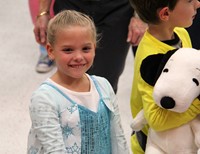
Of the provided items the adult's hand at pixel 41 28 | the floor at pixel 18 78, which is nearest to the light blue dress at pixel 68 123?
the adult's hand at pixel 41 28

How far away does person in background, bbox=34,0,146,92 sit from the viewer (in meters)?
1.73

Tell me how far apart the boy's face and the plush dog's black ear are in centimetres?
14

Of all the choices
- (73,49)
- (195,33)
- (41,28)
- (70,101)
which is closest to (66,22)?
(73,49)

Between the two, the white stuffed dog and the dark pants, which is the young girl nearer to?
the white stuffed dog

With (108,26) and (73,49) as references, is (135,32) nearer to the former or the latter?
(108,26)

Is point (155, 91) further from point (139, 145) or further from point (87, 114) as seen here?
point (139, 145)

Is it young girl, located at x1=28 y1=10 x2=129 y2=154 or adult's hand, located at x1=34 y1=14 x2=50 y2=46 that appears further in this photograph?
adult's hand, located at x1=34 y1=14 x2=50 y2=46

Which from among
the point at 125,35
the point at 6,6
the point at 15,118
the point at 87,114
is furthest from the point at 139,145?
the point at 6,6

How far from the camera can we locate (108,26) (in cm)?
178

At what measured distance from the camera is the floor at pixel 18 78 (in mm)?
2276

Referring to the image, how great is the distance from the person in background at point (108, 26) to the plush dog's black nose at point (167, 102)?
0.60 metres

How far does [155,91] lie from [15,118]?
1393mm

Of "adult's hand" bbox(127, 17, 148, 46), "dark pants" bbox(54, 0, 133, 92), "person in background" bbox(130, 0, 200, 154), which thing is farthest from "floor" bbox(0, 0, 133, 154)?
"person in background" bbox(130, 0, 200, 154)

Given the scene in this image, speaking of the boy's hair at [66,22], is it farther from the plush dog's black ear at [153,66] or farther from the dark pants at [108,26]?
the dark pants at [108,26]
